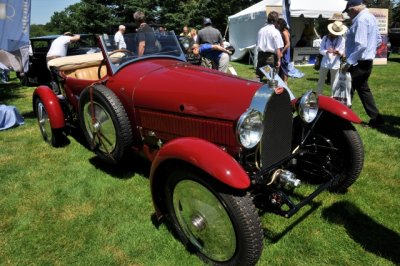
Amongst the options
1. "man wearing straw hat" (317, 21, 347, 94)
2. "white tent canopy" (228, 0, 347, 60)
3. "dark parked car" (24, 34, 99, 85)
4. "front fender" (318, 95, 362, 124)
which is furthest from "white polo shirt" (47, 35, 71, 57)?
"white tent canopy" (228, 0, 347, 60)

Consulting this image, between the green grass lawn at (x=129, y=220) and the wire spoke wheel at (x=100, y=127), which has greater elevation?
the wire spoke wheel at (x=100, y=127)

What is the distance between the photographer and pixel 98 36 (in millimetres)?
3576

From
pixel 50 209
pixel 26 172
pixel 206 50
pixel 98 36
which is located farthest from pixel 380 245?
pixel 206 50

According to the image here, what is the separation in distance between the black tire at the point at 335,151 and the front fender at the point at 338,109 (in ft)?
0.31

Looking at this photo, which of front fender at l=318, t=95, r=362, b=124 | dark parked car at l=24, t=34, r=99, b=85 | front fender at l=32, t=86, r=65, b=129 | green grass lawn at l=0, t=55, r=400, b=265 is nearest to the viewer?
green grass lawn at l=0, t=55, r=400, b=265

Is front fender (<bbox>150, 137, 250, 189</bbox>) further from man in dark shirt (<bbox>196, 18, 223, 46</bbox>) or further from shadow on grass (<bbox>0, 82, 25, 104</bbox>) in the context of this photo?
shadow on grass (<bbox>0, 82, 25, 104</bbox>)

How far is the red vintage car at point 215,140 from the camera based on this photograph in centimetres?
210

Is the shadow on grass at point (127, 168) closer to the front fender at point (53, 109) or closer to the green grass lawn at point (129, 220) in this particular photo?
the green grass lawn at point (129, 220)

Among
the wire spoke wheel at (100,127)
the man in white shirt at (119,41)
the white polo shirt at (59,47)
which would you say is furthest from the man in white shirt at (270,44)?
the white polo shirt at (59,47)

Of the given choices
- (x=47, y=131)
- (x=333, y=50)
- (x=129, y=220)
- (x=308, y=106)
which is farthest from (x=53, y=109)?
(x=333, y=50)

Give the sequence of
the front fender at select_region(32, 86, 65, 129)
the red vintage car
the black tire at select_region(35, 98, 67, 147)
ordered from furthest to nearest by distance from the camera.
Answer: the black tire at select_region(35, 98, 67, 147) → the front fender at select_region(32, 86, 65, 129) → the red vintage car

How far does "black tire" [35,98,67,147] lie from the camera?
455cm

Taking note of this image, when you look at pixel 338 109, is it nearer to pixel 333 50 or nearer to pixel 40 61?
pixel 333 50

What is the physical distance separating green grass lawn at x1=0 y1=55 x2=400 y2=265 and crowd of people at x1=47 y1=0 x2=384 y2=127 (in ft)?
3.84
